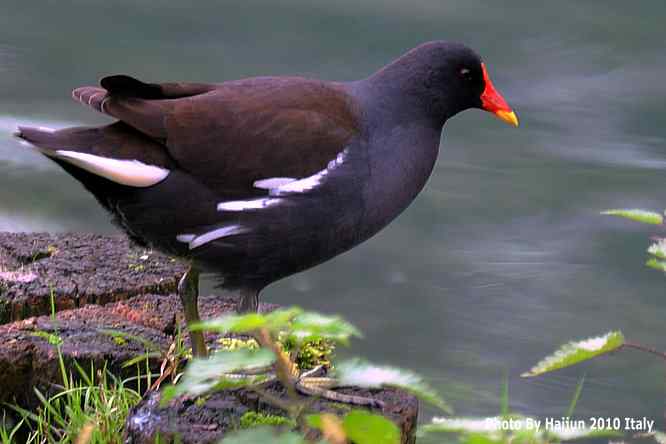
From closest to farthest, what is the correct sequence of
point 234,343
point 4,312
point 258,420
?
1. point 258,420
2. point 234,343
3. point 4,312

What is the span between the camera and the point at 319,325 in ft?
5.34

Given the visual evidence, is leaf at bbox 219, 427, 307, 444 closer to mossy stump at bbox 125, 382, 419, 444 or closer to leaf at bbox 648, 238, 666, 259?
leaf at bbox 648, 238, 666, 259

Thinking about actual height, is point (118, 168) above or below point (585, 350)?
above

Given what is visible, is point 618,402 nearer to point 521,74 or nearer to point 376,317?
point 376,317

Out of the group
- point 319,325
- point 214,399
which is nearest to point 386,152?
point 214,399

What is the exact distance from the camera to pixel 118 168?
3.18m

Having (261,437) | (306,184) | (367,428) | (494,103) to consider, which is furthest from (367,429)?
(494,103)

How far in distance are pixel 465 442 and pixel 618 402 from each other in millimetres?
3615

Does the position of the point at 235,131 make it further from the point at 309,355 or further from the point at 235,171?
the point at 309,355

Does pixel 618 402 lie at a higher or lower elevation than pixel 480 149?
lower

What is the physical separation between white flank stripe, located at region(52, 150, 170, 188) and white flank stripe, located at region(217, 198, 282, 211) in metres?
0.20

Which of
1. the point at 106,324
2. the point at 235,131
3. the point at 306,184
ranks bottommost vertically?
the point at 106,324

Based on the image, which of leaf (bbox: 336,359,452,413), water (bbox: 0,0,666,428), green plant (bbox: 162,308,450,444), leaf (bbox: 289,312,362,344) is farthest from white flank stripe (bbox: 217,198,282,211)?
water (bbox: 0,0,666,428)

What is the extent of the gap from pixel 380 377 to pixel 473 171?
184 inches
